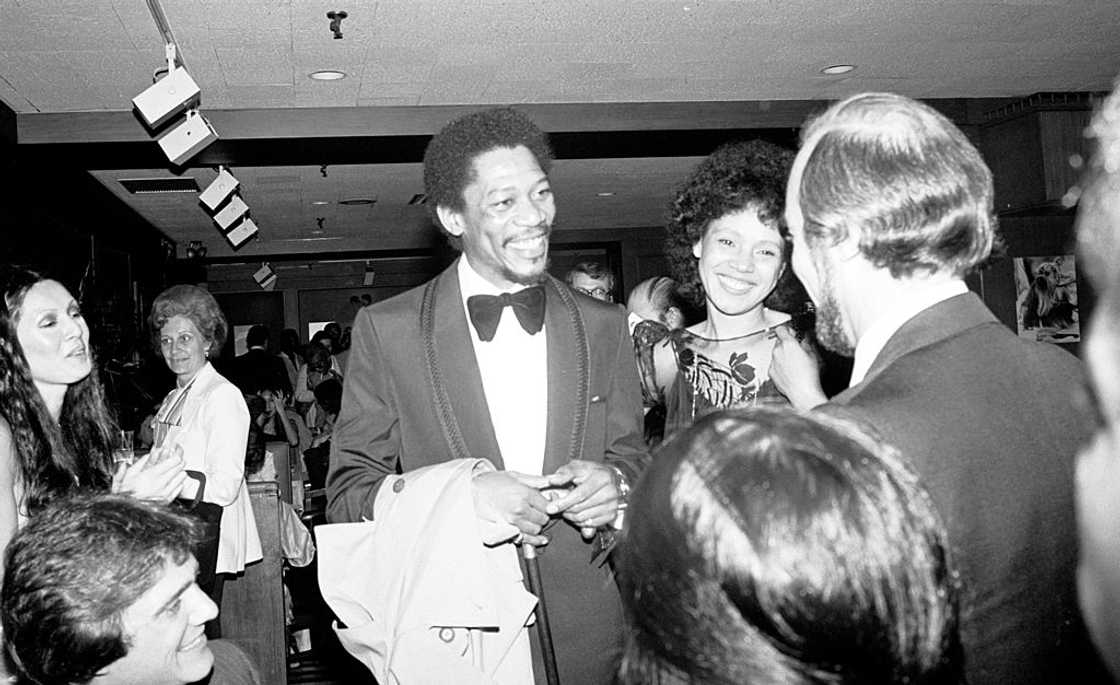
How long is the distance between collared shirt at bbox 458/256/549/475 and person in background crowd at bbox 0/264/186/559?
793 millimetres

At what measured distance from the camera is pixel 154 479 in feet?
7.13

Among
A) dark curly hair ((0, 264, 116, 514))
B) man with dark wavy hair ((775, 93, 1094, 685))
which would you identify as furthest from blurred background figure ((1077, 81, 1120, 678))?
dark curly hair ((0, 264, 116, 514))

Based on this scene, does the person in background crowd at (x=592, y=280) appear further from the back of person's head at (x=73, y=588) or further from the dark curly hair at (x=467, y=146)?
the back of person's head at (x=73, y=588)

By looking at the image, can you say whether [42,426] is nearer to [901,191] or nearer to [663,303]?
[663,303]

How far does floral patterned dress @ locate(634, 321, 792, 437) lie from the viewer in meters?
2.25

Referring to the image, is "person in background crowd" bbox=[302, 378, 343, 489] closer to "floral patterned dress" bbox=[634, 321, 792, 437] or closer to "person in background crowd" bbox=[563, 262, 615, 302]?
"person in background crowd" bbox=[563, 262, 615, 302]

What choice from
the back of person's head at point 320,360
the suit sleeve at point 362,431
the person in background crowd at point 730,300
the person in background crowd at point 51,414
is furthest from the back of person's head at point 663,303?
the back of person's head at point 320,360

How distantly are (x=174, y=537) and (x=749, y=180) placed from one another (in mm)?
1624

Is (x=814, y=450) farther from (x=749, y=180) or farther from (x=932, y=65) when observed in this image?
(x=932, y=65)

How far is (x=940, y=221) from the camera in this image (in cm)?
120

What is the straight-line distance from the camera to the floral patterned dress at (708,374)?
2246mm

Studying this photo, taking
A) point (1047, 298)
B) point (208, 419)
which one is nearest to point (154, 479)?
point (208, 419)

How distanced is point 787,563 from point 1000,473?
52 centimetres

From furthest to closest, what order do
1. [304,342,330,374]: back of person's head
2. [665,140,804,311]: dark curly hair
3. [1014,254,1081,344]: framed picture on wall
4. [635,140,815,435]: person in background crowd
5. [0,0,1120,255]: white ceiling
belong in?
[304,342,330,374]: back of person's head, [1014,254,1081,344]: framed picture on wall, [0,0,1120,255]: white ceiling, [665,140,804,311]: dark curly hair, [635,140,815,435]: person in background crowd
